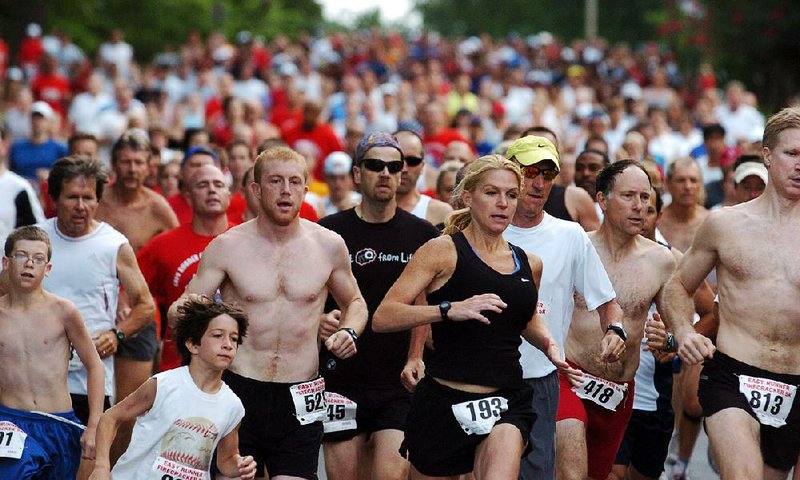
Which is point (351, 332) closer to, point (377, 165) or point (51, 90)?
point (377, 165)

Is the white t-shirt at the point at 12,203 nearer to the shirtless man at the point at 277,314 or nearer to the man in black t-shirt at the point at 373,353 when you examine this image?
the man in black t-shirt at the point at 373,353

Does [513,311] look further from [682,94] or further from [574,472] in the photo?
[682,94]

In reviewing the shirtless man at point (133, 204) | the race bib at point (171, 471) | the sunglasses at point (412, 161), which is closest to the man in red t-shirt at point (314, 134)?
the shirtless man at point (133, 204)

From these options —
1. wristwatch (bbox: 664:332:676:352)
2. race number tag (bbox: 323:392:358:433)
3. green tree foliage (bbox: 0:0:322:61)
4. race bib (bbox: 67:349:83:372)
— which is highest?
green tree foliage (bbox: 0:0:322:61)

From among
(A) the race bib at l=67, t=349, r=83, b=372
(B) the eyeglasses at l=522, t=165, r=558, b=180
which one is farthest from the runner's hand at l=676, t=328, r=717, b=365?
(A) the race bib at l=67, t=349, r=83, b=372

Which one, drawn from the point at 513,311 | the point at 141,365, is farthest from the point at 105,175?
the point at 513,311

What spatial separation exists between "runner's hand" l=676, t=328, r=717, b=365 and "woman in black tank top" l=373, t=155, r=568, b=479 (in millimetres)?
607

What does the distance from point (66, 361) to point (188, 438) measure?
1.40 metres

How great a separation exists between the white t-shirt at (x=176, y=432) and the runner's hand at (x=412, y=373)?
1065 millimetres

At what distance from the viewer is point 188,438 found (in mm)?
7598

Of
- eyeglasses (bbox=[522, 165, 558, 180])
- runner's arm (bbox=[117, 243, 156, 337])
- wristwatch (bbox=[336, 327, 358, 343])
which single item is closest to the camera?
wristwatch (bbox=[336, 327, 358, 343])

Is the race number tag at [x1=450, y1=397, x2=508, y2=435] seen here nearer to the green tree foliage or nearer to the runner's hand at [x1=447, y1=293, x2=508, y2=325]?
the runner's hand at [x1=447, y1=293, x2=508, y2=325]

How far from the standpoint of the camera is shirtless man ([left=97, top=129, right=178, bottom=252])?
11.2 metres

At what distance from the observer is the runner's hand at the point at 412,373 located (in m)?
8.30
